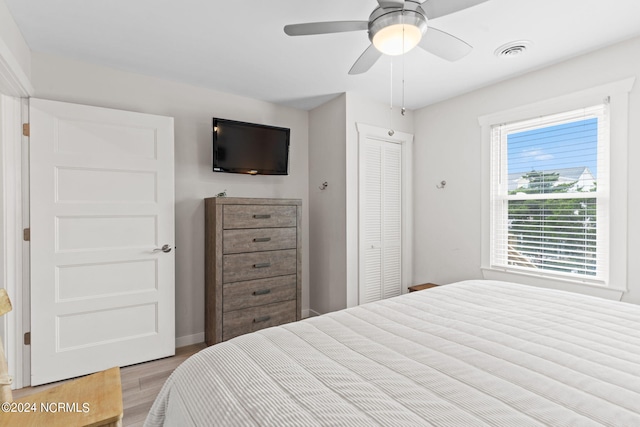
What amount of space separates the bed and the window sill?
103 centimetres

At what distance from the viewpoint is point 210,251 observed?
304cm

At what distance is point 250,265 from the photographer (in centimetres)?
308

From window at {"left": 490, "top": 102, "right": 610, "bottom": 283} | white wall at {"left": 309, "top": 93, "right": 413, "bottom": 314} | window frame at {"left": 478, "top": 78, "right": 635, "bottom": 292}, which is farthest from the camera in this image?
white wall at {"left": 309, "top": 93, "right": 413, "bottom": 314}

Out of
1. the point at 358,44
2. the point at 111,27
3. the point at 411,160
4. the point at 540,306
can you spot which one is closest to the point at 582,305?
the point at 540,306

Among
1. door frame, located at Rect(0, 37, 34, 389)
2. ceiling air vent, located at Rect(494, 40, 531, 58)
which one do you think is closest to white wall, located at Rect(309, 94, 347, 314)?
ceiling air vent, located at Rect(494, 40, 531, 58)

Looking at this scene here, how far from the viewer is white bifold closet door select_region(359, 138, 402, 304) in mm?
3516

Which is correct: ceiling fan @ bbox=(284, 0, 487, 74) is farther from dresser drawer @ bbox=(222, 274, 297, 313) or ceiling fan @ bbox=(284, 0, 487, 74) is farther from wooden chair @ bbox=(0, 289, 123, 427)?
dresser drawer @ bbox=(222, 274, 297, 313)

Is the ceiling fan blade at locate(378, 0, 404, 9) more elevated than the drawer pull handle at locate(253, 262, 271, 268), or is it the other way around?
the ceiling fan blade at locate(378, 0, 404, 9)

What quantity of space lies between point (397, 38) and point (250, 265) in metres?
2.27

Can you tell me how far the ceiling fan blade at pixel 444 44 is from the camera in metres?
1.74

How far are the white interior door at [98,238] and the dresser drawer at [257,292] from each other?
49cm

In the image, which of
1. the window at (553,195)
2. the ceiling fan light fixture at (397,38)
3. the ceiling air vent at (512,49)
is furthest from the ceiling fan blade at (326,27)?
the window at (553,195)

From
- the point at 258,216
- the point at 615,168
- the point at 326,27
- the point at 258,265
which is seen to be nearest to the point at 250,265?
the point at 258,265

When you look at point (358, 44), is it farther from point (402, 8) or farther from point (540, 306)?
point (540, 306)
